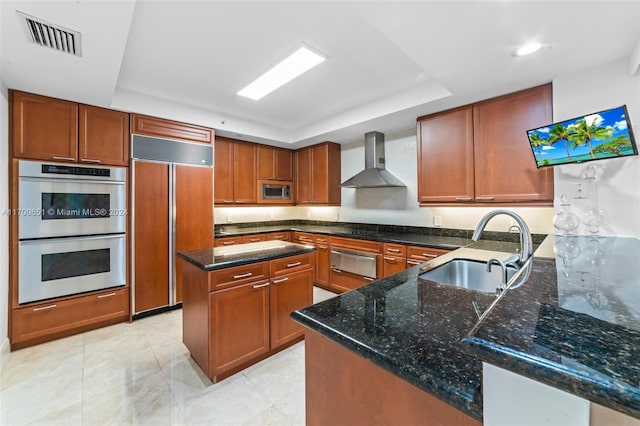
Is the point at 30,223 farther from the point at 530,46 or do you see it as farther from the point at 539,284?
the point at 530,46

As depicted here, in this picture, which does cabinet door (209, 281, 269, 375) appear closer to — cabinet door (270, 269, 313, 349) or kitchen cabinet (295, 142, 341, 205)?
cabinet door (270, 269, 313, 349)

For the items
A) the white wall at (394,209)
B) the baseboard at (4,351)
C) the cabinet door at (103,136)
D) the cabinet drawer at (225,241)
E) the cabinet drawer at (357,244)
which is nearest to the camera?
the baseboard at (4,351)

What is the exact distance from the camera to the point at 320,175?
4.63 metres

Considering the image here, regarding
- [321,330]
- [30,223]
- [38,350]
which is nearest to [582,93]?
[321,330]

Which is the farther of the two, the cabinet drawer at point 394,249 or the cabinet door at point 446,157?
the cabinet drawer at point 394,249

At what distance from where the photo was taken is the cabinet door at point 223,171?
4.06 meters

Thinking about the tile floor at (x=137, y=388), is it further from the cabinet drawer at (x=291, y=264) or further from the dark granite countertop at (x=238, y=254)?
the dark granite countertop at (x=238, y=254)

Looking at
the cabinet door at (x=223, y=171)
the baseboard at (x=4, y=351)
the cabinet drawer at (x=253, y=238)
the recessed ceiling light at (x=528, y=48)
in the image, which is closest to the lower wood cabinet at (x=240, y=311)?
the baseboard at (x=4, y=351)

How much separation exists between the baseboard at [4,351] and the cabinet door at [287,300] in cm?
227

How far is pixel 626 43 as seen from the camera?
1.81m

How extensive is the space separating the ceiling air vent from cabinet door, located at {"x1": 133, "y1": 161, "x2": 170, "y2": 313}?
1402mm

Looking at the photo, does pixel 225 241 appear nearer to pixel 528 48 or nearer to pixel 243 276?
pixel 243 276

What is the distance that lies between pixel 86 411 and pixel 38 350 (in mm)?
1316

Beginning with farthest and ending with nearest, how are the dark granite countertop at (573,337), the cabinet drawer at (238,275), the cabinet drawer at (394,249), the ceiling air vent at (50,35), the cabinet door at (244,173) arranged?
1. the cabinet door at (244,173)
2. the cabinet drawer at (394,249)
3. the cabinet drawer at (238,275)
4. the ceiling air vent at (50,35)
5. the dark granite countertop at (573,337)
